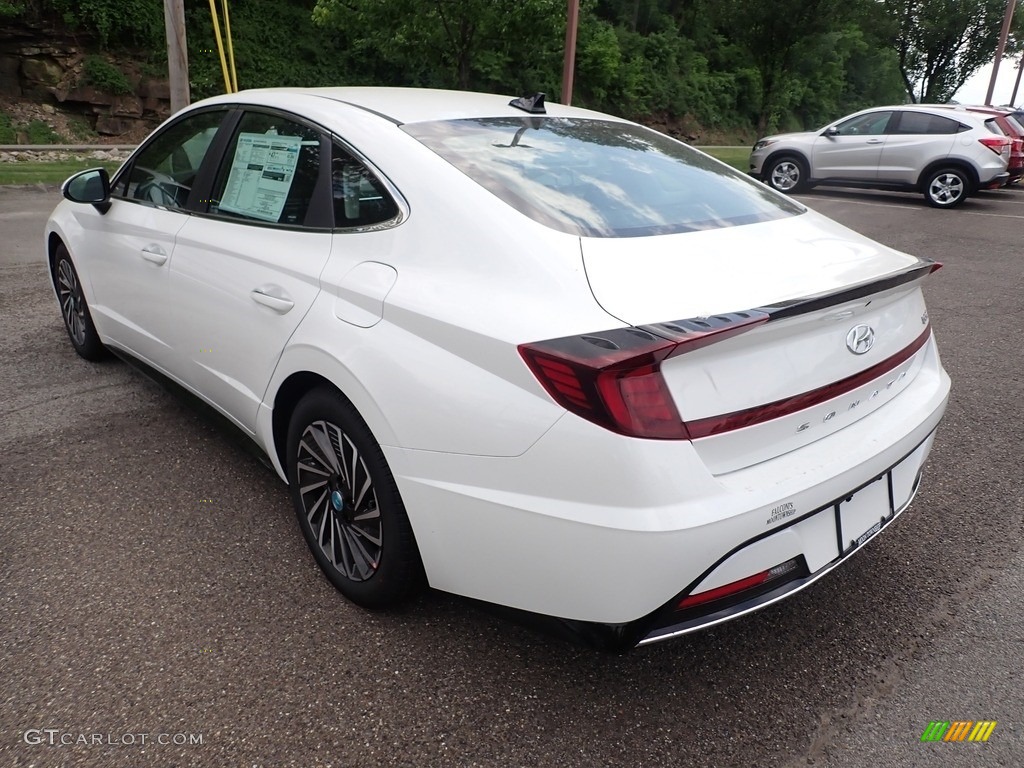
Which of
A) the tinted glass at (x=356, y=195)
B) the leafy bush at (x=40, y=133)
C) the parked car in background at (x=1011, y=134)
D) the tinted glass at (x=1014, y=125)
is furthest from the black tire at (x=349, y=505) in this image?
the leafy bush at (x=40, y=133)

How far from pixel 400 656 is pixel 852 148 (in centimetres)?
1359

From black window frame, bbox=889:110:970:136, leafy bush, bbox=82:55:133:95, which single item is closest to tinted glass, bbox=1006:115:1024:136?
black window frame, bbox=889:110:970:136

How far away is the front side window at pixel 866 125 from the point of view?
43.4 feet

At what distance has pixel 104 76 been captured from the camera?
19.9 meters

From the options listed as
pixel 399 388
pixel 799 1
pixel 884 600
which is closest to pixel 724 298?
pixel 399 388

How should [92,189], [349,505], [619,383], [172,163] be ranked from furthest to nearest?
1. [92,189]
2. [172,163]
3. [349,505]
4. [619,383]

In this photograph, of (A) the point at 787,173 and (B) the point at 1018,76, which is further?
(B) the point at 1018,76

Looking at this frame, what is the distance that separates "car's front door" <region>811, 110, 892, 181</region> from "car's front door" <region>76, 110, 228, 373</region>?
41.3 feet

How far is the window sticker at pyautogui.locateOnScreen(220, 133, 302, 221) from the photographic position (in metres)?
2.76

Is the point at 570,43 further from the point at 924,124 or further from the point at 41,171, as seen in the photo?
the point at 41,171

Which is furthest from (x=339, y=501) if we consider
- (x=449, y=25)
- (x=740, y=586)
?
(x=449, y=25)

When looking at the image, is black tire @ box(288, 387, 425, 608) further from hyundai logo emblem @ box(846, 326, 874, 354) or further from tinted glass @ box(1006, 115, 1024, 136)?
tinted glass @ box(1006, 115, 1024, 136)

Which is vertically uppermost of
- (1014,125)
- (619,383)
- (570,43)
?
(570,43)

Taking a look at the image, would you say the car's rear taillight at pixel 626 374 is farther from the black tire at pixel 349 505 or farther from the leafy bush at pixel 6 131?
the leafy bush at pixel 6 131
